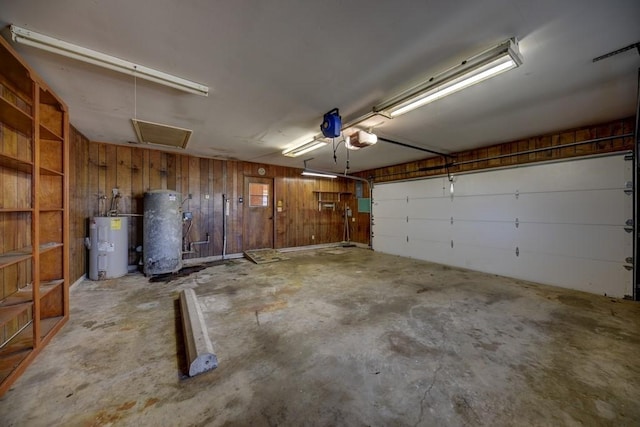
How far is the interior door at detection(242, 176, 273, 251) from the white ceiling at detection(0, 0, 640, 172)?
120 inches

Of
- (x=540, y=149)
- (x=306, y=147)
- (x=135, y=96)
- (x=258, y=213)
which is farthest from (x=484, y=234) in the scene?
(x=135, y=96)

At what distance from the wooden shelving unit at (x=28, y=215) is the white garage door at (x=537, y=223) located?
6394mm

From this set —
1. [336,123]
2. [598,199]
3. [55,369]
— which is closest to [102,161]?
[55,369]

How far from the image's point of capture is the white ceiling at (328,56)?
1530 millimetres

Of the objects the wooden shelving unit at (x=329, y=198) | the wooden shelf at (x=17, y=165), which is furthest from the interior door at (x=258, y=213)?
the wooden shelf at (x=17, y=165)

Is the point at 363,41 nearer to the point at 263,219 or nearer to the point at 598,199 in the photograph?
the point at 598,199

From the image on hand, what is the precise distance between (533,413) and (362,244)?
6.49 m

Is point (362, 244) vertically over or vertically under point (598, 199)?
under

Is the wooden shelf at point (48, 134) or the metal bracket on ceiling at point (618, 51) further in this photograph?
the wooden shelf at point (48, 134)

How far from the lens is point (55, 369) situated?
1.81 m

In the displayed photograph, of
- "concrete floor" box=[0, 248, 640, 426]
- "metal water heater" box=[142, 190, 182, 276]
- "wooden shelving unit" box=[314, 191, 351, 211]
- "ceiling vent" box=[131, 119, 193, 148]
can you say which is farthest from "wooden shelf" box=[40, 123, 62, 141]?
"wooden shelving unit" box=[314, 191, 351, 211]

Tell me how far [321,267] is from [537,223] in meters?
4.10

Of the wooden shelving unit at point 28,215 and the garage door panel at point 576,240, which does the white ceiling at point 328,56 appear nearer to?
the wooden shelving unit at point 28,215

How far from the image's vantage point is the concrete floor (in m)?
1.46
